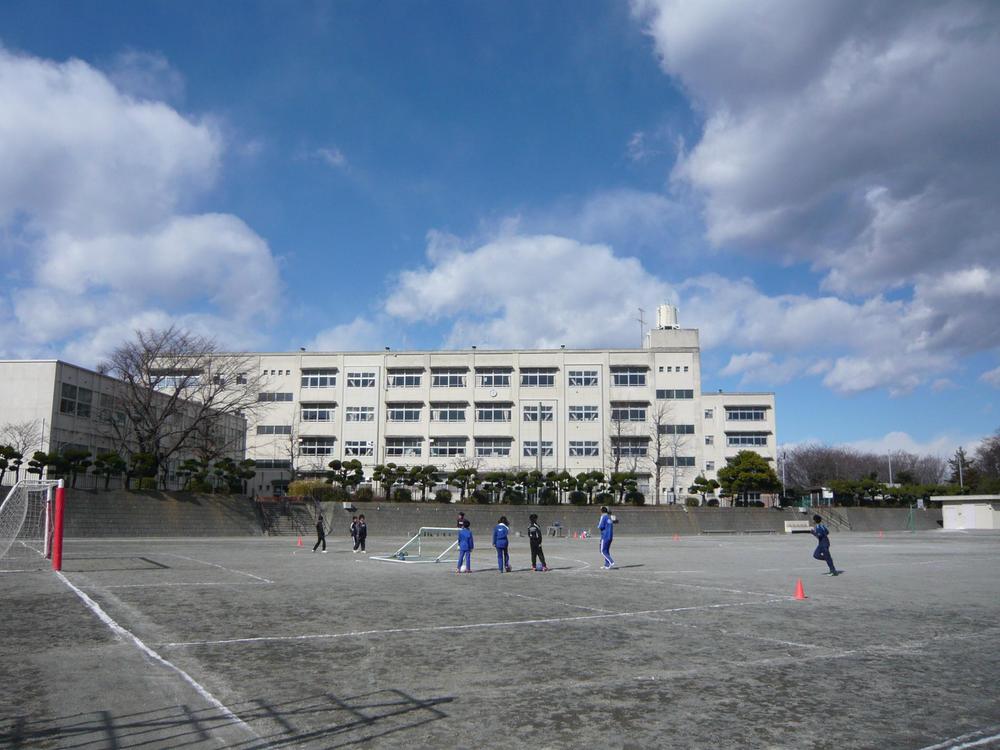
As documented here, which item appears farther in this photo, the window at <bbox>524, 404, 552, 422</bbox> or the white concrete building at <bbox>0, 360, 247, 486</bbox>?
the window at <bbox>524, 404, 552, 422</bbox>

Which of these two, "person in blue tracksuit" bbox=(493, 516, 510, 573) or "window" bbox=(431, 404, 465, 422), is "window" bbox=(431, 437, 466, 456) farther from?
"person in blue tracksuit" bbox=(493, 516, 510, 573)

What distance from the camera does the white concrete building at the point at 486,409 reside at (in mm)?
76625

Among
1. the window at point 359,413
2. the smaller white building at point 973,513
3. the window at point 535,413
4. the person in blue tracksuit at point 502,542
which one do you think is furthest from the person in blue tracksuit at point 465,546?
the smaller white building at point 973,513

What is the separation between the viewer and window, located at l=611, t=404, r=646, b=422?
77.4m

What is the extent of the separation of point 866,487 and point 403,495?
1851 inches

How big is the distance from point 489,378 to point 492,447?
692cm

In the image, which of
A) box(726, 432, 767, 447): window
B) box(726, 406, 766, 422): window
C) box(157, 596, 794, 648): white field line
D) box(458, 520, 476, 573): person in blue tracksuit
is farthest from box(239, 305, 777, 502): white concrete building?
box(157, 596, 794, 648): white field line

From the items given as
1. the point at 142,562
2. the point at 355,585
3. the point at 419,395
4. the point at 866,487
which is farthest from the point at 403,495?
the point at 866,487

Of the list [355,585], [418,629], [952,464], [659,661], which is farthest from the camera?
[952,464]

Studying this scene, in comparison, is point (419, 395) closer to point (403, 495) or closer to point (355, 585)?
point (403, 495)

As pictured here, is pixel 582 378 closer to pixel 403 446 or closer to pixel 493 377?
pixel 493 377

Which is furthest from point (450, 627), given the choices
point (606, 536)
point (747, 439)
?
point (747, 439)

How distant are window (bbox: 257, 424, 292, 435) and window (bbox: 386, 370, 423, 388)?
10.9 m

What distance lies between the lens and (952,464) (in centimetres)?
12106
